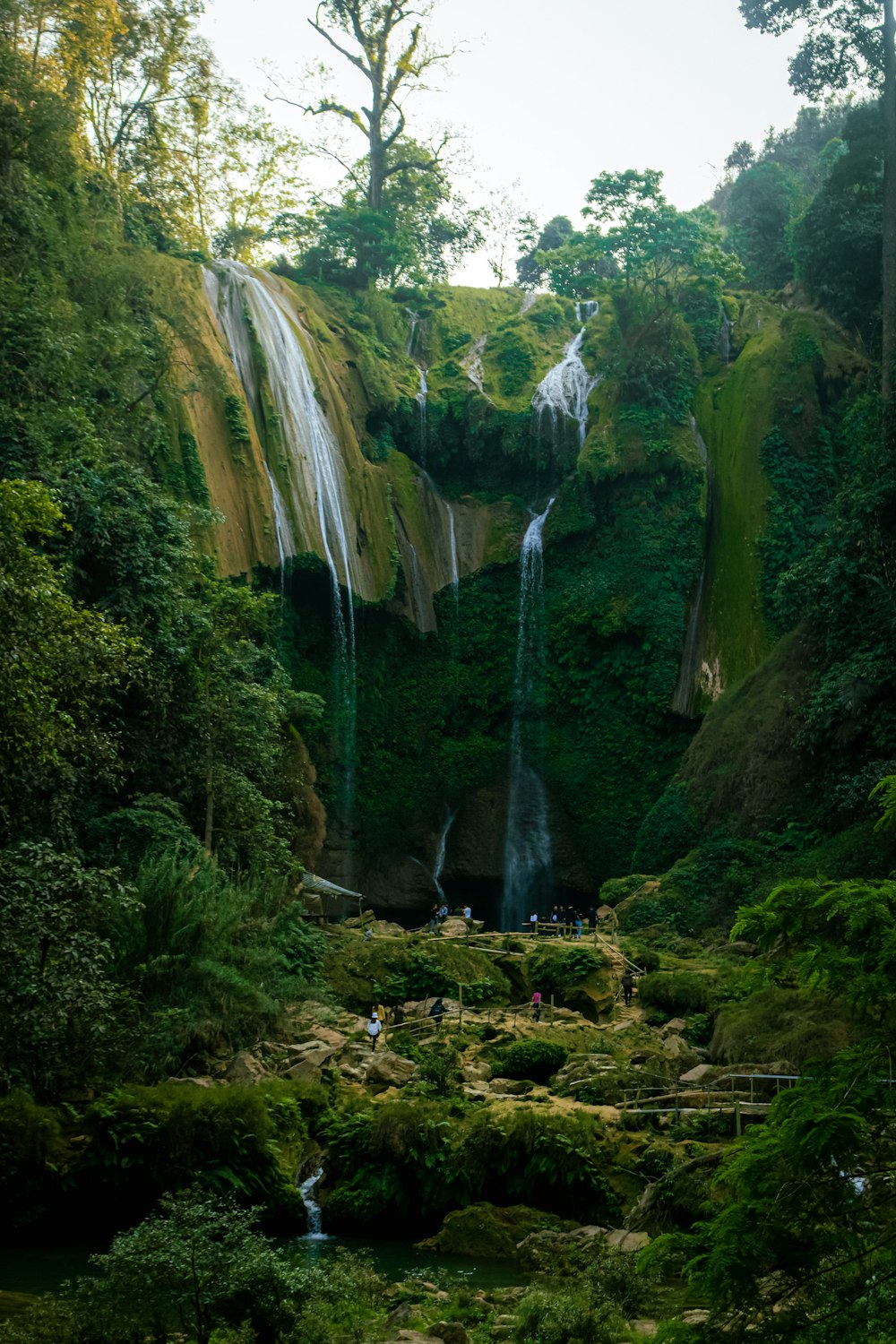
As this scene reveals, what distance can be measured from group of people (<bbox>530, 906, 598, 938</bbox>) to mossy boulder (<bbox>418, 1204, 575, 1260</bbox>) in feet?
36.4

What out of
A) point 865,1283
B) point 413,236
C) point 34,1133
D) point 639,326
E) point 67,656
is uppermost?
point 413,236

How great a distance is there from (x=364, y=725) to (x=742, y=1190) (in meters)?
Result: 25.6

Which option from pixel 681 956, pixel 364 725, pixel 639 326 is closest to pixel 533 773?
pixel 364 725

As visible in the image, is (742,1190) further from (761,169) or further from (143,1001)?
(761,169)

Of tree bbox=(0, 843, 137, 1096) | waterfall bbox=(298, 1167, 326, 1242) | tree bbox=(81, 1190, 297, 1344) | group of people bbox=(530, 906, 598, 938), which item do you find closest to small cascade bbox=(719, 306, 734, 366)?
group of people bbox=(530, 906, 598, 938)

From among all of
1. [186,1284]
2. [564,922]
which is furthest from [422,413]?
[186,1284]

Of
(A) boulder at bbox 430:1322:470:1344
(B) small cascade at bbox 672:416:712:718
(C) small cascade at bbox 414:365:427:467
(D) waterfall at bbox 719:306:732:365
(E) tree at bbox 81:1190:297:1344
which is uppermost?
(D) waterfall at bbox 719:306:732:365

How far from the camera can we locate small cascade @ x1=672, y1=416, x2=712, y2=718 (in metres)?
28.8

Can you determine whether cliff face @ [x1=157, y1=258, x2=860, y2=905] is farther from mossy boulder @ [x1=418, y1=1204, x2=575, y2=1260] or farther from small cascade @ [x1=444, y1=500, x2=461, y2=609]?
mossy boulder @ [x1=418, y1=1204, x2=575, y2=1260]

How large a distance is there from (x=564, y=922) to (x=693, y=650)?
691cm

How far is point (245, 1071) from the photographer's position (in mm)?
13828

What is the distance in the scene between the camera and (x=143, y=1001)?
1429 cm

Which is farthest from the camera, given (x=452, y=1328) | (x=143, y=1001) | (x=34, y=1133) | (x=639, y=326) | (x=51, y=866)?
(x=639, y=326)

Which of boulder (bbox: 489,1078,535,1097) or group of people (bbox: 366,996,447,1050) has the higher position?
boulder (bbox: 489,1078,535,1097)
